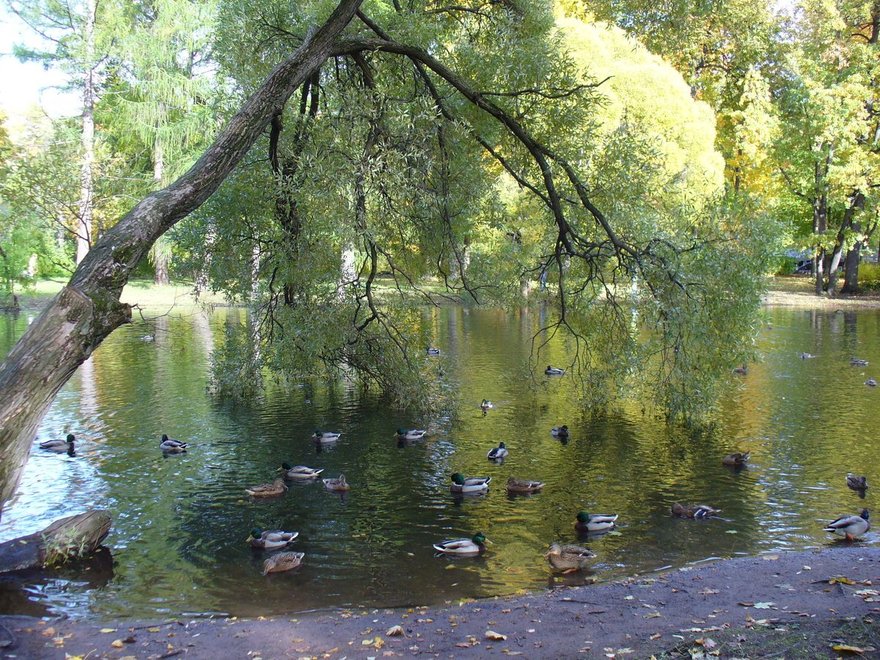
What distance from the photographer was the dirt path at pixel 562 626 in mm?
6965

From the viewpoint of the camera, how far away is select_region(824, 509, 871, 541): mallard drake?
1099 centimetres

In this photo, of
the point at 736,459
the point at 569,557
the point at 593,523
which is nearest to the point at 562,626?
the point at 569,557

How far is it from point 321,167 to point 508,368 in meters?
13.5

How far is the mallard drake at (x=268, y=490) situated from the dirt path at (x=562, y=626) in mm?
4505

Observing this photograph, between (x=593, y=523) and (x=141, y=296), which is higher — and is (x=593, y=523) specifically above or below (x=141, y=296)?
below

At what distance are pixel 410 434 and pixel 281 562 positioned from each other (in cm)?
663

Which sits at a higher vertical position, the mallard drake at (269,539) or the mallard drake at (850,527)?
the mallard drake at (850,527)

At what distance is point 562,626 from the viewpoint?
8.00 m

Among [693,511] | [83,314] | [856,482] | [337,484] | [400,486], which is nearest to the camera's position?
[83,314]

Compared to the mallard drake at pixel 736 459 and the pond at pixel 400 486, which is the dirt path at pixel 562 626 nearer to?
the pond at pixel 400 486

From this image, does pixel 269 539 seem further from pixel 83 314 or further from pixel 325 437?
pixel 325 437

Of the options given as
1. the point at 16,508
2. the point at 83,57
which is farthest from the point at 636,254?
the point at 83,57

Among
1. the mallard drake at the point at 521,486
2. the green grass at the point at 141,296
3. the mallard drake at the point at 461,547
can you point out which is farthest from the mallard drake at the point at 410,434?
the green grass at the point at 141,296

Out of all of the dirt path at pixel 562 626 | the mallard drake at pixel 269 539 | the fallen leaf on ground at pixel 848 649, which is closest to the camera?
the fallen leaf on ground at pixel 848 649
